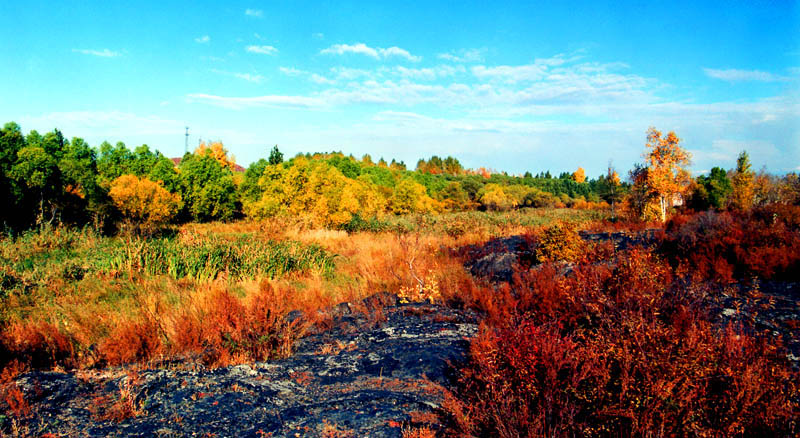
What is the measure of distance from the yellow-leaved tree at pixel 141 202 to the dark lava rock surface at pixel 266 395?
1371 centimetres

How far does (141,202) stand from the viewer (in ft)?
55.1

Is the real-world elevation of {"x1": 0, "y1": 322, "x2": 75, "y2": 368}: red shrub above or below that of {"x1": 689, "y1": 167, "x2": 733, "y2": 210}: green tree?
below

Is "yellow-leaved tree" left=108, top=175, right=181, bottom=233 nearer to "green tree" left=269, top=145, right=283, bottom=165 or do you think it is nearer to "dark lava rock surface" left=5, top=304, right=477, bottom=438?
"green tree" left=269, top=145, right=283, bottom=165

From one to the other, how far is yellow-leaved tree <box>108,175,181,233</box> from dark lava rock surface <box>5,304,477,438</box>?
13.7m

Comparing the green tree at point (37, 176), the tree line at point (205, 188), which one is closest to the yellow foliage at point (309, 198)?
the tree line at point (205, 188)

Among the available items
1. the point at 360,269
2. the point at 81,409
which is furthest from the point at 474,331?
the point at 360,269

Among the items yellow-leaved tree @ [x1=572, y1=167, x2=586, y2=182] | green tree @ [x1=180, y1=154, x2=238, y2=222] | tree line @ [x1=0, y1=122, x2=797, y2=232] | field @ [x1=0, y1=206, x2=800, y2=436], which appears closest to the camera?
field @ [x1=0, y1=206, x2=800, y2=436]

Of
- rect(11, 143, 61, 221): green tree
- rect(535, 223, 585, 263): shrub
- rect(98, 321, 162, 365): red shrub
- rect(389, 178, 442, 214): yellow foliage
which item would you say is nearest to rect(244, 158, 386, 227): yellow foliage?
rect(11, 143, 61, 221): green tree

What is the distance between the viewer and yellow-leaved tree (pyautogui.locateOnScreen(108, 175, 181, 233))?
54.0ft

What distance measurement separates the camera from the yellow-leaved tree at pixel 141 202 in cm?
1647

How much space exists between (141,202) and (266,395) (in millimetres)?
16053

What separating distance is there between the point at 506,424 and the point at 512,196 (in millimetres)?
41453

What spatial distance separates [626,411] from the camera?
2541 mm

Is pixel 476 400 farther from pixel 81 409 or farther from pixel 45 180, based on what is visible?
pixel 45 180
